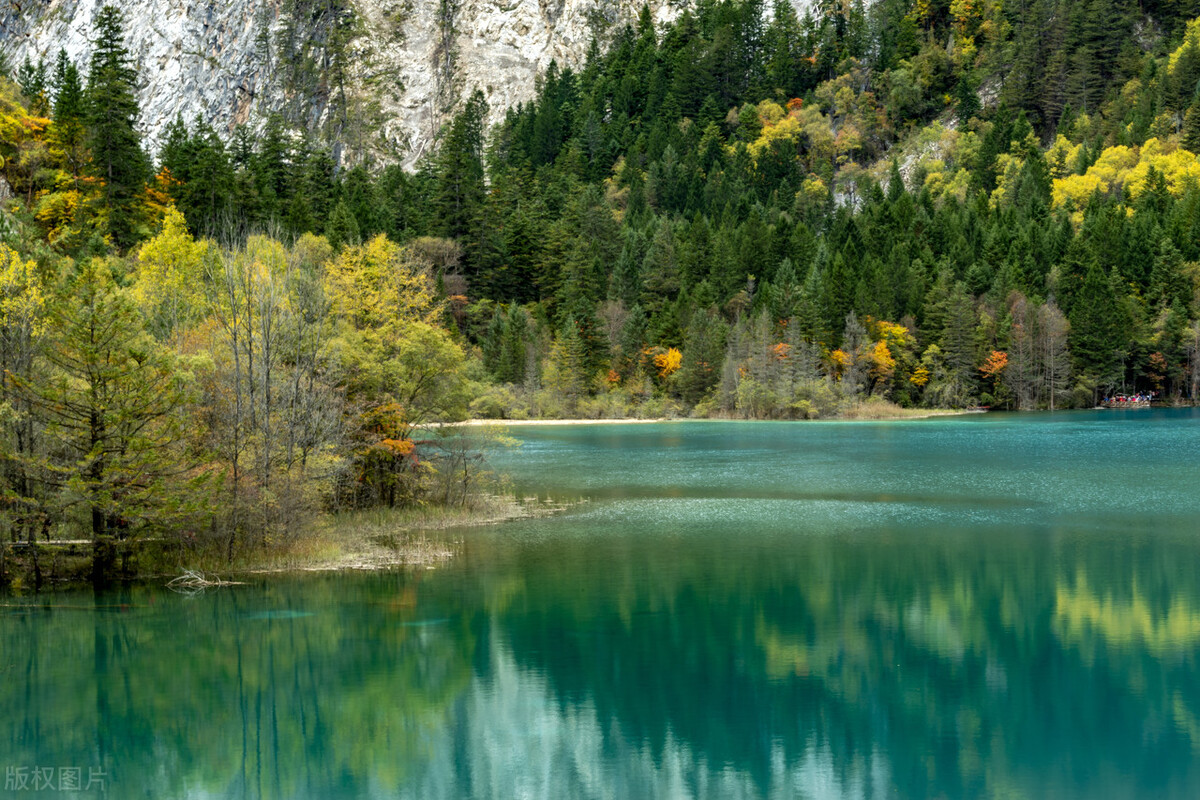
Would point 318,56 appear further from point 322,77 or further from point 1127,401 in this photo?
point 1127,401

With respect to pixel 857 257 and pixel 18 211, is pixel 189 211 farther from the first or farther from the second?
pixel 857 257

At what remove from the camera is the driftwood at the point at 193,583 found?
85.7 ft

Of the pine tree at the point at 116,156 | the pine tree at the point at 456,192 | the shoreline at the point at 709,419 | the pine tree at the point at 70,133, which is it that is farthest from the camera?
the pine tree at the point at 456,192

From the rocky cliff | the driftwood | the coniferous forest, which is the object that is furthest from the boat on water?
the rocky cliff

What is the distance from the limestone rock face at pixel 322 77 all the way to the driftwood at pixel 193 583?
160 metres

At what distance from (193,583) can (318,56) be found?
172092 mm

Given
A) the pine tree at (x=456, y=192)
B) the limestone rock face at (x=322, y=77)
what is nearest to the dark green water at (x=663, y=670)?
the pine tree at (x=456, y=192)

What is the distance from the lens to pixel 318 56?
598ft

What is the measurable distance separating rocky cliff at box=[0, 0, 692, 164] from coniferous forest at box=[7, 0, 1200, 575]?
7.43 m

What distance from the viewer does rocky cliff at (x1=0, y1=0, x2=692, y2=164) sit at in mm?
178000

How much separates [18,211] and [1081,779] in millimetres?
57860

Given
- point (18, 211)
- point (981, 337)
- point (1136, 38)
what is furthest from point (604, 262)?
point (1136, 38)

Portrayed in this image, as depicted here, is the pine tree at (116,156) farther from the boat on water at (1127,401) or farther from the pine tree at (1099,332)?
the boat on water at (1127,401)

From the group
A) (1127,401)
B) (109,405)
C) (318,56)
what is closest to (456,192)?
(1127,401)
